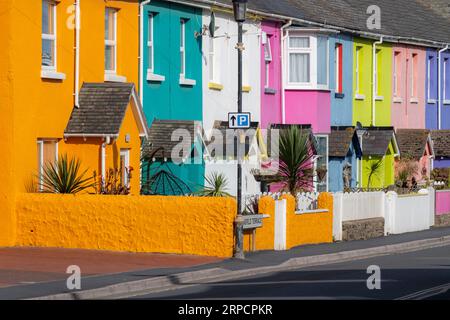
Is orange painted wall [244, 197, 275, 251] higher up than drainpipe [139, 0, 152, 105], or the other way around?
drainpipe [139, 0, 152, 105]

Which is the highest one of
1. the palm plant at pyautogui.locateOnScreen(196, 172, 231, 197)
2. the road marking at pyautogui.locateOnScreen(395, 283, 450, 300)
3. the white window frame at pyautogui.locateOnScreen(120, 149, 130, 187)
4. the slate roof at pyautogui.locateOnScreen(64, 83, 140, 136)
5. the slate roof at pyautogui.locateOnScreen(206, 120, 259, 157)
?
the slate roof at pyautogui.locateOnScreen(64, 83, 140, 136)

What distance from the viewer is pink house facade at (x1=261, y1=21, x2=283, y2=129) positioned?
38188mm

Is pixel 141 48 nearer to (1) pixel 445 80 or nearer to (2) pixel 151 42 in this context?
(2) pixel 151 42

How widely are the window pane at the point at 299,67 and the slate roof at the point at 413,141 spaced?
850 centimetres

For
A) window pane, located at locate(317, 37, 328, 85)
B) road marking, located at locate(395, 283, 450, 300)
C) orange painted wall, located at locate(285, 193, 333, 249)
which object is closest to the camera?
road marking, located at locate(395, 283, 450, 300)

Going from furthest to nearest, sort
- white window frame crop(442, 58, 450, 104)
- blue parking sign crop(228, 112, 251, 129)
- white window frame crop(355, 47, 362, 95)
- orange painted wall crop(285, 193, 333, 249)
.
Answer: white window frame crop(442, 58, 450, 104)
white window frame crop(355, 47, 362, 95)
orange painted wall crop(285, 193, 333, 249)
blue parking sign crop(228, 112, 251, 129)

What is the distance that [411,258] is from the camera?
89.9ft

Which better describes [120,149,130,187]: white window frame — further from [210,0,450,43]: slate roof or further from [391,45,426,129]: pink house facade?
[391,45,426,129]: pink house facade

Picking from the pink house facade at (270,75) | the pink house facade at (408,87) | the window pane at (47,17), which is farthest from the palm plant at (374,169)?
the window pane at (47,17)

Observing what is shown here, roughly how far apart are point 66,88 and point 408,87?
77.1 feet

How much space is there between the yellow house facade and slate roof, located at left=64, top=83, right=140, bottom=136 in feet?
0.07

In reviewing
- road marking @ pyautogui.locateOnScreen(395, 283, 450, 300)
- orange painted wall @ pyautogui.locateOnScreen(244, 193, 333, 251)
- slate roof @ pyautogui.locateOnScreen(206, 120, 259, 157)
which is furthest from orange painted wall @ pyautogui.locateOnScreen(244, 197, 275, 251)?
road marking @ pyautogui.locateOnScreen(395, 283, 450, 300)

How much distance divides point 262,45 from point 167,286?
17.9 metres
